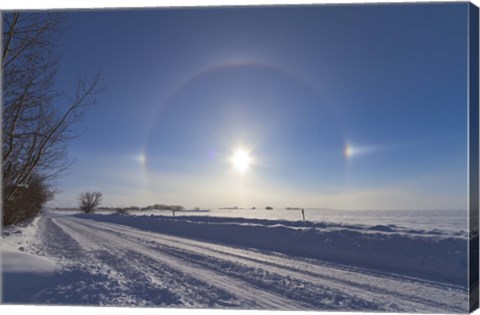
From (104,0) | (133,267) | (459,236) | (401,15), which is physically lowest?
(133,267)

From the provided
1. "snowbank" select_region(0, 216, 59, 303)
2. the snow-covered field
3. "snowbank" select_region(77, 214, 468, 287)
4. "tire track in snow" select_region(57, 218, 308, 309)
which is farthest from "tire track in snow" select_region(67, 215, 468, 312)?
"snowbank" select_region(0, 216, 59, 303)

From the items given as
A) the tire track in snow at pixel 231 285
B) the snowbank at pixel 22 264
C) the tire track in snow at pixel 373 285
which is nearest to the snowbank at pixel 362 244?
the tire track in snow at pixel 373 285

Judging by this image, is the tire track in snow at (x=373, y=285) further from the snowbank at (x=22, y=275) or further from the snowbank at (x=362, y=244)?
the snowbank at (x=22, y=275)

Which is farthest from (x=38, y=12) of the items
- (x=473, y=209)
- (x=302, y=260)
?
(x=473, y=209)

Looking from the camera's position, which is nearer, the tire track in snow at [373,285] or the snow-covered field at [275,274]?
the tire track in snow at [373,285]

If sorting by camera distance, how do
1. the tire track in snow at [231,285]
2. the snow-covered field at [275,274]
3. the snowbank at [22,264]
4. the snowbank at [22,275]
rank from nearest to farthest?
1. the tire track in snow at [231,285]
2. the snow-covered field at [275,274]
3. the snowbank at [22,275]
4. the snowbank at [22,264]

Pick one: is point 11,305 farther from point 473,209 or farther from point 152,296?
point 473,209

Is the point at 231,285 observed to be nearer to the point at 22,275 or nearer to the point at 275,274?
the point at 275,274

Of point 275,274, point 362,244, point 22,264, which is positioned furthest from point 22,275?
point 362,244
